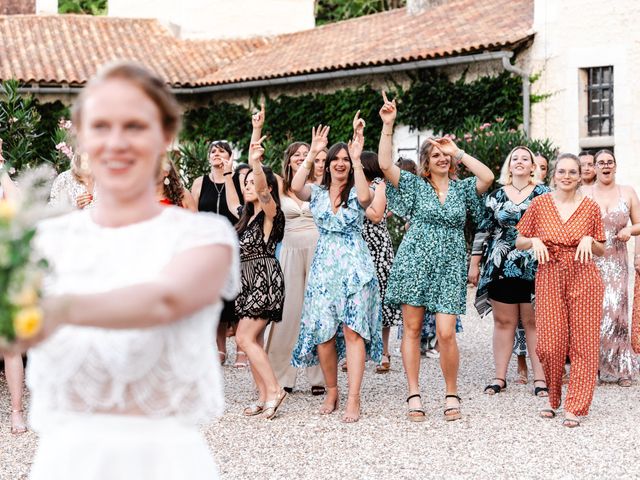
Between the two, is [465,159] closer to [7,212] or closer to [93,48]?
[7,212]

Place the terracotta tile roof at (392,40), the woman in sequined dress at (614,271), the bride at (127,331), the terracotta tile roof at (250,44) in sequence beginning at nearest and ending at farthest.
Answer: the bride at (127,331)
the woman in sequined dress at (614,271)
the terracotta tile roof at (392,40)
the terracotta tile roof at (250,44)

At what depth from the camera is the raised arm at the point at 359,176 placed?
22.6ft

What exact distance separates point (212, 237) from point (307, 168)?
553cm

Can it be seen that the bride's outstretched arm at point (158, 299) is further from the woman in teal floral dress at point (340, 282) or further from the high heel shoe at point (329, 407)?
the high heel shoe at point (329, 407)

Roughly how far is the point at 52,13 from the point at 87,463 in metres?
27.1

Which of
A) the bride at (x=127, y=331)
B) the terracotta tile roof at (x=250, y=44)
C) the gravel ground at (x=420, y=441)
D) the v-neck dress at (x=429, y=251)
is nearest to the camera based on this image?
the bride at (x=127, y=331)

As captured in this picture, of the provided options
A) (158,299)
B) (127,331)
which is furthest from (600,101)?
(158,299)

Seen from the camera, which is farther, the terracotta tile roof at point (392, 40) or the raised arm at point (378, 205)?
the terracotta tile roof at point (392, 40)

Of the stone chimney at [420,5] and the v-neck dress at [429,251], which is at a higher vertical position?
the stone chimney at [420,5]

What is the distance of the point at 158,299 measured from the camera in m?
1.70

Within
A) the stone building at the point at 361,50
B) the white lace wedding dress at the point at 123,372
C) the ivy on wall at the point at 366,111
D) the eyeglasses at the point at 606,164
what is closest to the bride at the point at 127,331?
the white lace wedding dress at the point at 123,372

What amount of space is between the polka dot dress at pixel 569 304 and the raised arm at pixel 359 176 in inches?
47.5

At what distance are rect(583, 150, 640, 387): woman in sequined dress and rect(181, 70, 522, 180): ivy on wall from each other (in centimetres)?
802

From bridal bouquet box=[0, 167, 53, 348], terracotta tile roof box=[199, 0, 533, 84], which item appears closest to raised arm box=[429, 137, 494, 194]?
bridal bouquet box=[0, 167, 53, 348]
